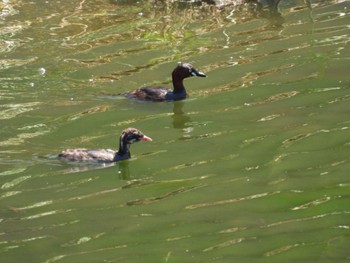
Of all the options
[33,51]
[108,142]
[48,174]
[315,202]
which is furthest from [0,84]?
[315,202]

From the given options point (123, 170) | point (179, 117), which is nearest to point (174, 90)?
point (179, 117)

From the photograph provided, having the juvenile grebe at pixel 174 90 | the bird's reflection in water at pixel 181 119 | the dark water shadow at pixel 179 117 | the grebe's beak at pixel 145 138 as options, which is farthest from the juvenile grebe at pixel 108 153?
the juvenile grebe at pixel 174 90

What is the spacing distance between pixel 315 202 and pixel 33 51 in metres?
9.75

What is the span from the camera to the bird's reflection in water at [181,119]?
12503 millimetres

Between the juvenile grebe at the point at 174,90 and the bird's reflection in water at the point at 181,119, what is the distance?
8.0 inches

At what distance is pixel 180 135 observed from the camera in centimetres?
1228

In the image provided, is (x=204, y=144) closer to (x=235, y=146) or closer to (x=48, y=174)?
(x=235, y=146)

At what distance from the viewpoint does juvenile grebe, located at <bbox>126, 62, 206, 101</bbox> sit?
14.2 metres

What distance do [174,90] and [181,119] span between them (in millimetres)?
1265

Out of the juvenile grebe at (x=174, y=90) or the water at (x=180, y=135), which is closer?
the water at (x=180, y=135)

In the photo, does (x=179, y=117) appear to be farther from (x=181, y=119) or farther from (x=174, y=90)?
(x=174, y=90)

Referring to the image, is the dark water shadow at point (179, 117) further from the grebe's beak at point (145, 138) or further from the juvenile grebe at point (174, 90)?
the grebe's beak at point (145, 138)

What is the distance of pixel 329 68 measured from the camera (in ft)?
48.4

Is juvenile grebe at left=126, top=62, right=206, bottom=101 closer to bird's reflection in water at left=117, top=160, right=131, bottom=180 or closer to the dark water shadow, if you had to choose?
the dark water shadow
